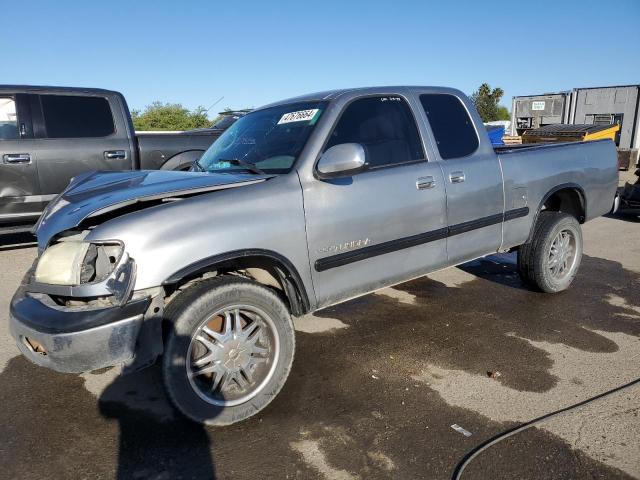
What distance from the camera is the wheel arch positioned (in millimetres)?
2590

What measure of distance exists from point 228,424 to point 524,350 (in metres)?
2.25

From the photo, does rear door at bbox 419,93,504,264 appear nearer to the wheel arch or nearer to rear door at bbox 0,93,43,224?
the wheel arch

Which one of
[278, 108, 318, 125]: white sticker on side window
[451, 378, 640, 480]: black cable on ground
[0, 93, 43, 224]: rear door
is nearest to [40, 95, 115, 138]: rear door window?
[0, 93, 43, 224]: rear door

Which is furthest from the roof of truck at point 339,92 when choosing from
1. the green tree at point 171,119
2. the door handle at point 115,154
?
the green tree at point 171,119

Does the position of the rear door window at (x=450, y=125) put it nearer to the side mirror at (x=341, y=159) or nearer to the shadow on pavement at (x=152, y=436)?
the side mirror at (x=341, y=159)

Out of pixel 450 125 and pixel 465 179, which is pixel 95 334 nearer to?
pixel 465 179

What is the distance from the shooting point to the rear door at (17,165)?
5855mm

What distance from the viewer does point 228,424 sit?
9.21 ft

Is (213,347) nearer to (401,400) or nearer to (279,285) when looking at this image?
(279,285)

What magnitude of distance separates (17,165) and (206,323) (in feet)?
14.9

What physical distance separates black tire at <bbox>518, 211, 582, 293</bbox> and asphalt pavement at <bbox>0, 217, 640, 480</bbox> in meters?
0.29

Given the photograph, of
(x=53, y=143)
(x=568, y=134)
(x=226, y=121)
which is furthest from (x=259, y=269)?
(x=568, y=134)

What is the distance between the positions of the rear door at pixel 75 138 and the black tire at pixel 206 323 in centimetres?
432

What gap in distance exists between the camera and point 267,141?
3488 millimetres
